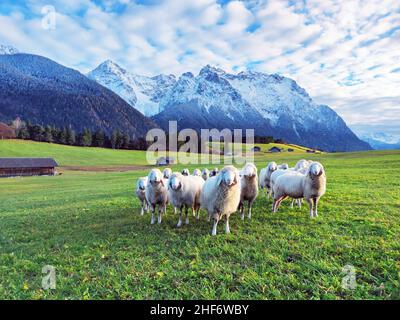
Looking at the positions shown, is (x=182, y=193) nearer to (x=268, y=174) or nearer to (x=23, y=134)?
(x=268, y=174)

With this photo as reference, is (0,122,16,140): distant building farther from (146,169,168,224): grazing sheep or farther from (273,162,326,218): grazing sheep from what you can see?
(273,162,326,218): grazing sheep

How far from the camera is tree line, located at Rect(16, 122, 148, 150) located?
109 meters

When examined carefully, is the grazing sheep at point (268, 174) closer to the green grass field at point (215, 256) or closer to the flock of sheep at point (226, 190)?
the flock of sheep at point (226, 190)

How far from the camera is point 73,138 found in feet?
372

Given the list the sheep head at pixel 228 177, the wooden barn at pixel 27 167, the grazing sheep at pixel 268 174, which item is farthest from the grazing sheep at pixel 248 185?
the wooden barn at pixel 27 167

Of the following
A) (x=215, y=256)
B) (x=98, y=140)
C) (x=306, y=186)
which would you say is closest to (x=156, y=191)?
(x=215, y=256)

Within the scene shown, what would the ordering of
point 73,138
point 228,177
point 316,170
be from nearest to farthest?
point 228,177
point 316,170
point 73,138

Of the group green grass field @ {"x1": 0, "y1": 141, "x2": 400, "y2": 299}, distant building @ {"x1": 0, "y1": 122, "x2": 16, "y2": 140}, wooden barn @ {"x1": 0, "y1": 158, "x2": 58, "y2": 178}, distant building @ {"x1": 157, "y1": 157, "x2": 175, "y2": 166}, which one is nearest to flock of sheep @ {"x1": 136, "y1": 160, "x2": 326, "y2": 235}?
green grass field @ {"x1": 0, "y1": 141, "x2": 400, "y2": 299}

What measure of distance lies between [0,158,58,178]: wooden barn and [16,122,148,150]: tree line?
4419cm

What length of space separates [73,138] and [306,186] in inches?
4651

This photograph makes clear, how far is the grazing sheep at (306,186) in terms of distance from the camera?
1041 cm

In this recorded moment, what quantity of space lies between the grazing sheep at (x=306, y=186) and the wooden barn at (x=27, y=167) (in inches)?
2666
